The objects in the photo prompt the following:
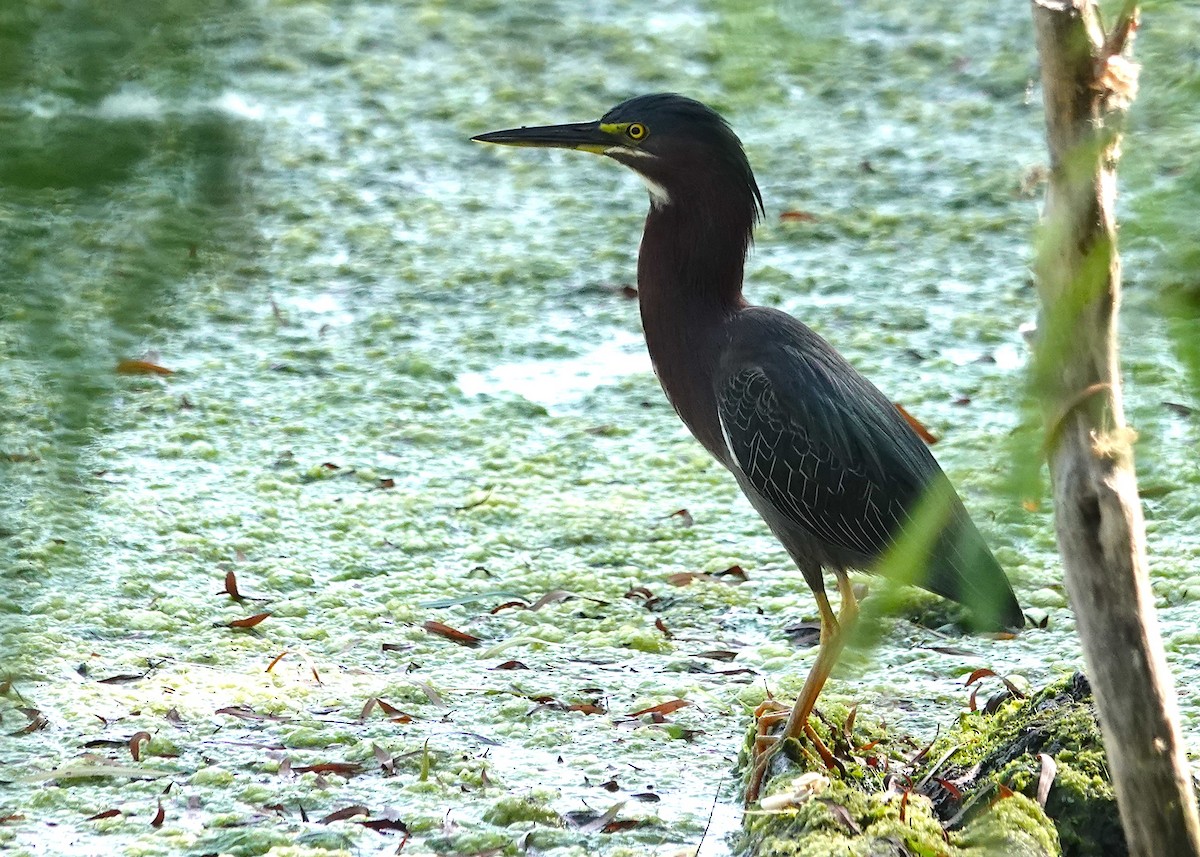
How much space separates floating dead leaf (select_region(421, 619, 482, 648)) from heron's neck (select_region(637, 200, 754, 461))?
801 mm

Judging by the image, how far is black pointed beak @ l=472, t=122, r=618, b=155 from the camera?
317 cm

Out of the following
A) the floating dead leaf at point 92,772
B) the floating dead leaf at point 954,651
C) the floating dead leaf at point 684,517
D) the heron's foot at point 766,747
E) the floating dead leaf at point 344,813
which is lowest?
the floating dead leaf at point 92,772

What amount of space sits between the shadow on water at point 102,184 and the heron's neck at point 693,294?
98.1 inches

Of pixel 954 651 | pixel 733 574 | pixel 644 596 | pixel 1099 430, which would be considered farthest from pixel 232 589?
pixel 1099 430

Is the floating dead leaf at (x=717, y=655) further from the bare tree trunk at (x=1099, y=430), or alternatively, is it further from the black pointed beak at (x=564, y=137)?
the bare tree trunk at (x=1099, y=430)

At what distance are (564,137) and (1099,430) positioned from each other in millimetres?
1990

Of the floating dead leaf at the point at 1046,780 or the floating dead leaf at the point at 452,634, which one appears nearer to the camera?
the floating dead leaf at the point at 1046,780

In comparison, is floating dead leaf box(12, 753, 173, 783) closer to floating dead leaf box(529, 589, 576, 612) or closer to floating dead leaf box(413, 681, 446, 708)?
floating dead leaf box(413, 681, 446, 708)

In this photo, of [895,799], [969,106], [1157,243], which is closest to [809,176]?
[969,106]

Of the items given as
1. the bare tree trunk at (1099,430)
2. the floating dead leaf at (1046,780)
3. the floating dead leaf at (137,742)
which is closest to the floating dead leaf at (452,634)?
the floating dead leaf at (137,742)

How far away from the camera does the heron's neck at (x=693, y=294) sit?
3.12m

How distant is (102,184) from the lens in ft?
1.97

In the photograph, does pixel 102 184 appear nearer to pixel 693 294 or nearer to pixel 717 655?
pixel 693 294

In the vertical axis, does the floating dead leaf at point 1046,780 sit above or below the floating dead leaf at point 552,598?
above
